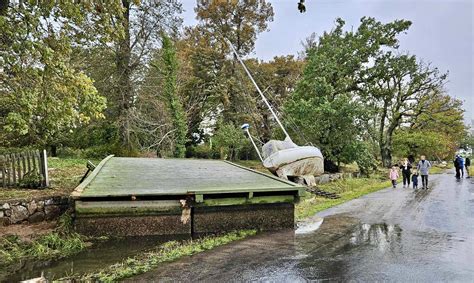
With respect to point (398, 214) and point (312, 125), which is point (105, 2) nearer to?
point (398, 214)

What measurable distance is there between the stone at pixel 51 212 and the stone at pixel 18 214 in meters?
0.49

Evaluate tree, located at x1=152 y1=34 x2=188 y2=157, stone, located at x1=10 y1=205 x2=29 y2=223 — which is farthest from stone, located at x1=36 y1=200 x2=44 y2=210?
tree, located at x1=152 y1=34 x2=188 y2=157

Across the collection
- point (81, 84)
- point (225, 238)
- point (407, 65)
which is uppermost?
point (407, 65)

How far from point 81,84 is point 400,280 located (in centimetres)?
816

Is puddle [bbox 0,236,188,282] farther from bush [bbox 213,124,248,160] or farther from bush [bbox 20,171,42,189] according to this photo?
bush [bbox 213,124,248,160]

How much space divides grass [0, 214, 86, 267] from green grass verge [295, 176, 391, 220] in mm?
5819

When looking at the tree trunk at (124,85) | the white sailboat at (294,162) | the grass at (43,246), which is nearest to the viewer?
the grass at (43,246)

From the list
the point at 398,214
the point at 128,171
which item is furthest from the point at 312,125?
the point at 128,171

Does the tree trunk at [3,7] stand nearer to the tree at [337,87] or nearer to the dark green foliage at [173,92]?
the dark green foliage at [173,92]

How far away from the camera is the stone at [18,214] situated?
26.6ft

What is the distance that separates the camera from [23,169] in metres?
10.2

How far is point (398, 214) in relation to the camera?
10422 millimetres

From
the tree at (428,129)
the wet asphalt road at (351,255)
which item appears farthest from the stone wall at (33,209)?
the tree at (428,129)

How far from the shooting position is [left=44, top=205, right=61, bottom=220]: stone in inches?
345
